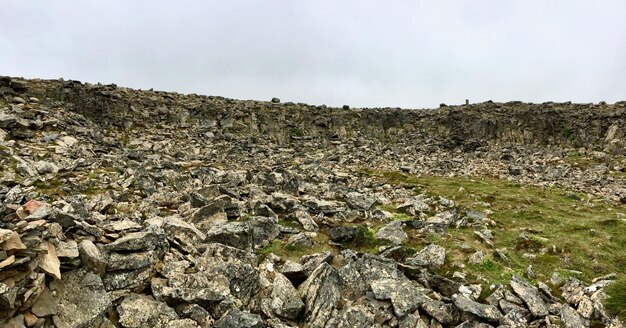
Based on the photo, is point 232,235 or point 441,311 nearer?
point 441,311

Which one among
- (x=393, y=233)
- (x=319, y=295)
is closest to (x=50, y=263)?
(x=319, y=295)

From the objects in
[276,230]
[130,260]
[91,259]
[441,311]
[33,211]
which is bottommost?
[441,311]

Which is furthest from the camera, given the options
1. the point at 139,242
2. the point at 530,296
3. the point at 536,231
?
the point at 536,231

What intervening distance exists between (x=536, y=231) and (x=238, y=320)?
1664cm

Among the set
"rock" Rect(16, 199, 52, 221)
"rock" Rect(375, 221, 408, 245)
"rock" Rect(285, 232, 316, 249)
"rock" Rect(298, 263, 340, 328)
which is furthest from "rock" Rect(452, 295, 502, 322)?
"rock" Rect(16, 199, 52, 221)

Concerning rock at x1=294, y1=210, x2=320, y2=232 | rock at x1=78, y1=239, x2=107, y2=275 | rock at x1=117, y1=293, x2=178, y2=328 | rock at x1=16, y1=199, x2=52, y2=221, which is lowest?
rock at x1=117, y1=293, x2=178, y2=328

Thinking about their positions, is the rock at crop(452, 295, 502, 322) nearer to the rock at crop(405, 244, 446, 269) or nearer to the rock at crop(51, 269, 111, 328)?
the rock at crop(405, 244, 446, 269)

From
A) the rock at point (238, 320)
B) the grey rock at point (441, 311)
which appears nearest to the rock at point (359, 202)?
the grey rock at point (441, 311)

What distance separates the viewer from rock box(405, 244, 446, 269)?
564 inches

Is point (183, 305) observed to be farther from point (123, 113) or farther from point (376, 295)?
point (123, 113)

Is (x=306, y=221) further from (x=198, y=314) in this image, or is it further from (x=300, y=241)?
(x=198, y=314)

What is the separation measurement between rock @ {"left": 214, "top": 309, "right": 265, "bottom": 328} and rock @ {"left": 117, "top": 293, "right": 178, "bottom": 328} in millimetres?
1195

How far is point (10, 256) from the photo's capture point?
327 inches

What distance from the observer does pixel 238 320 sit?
32.0 ft
